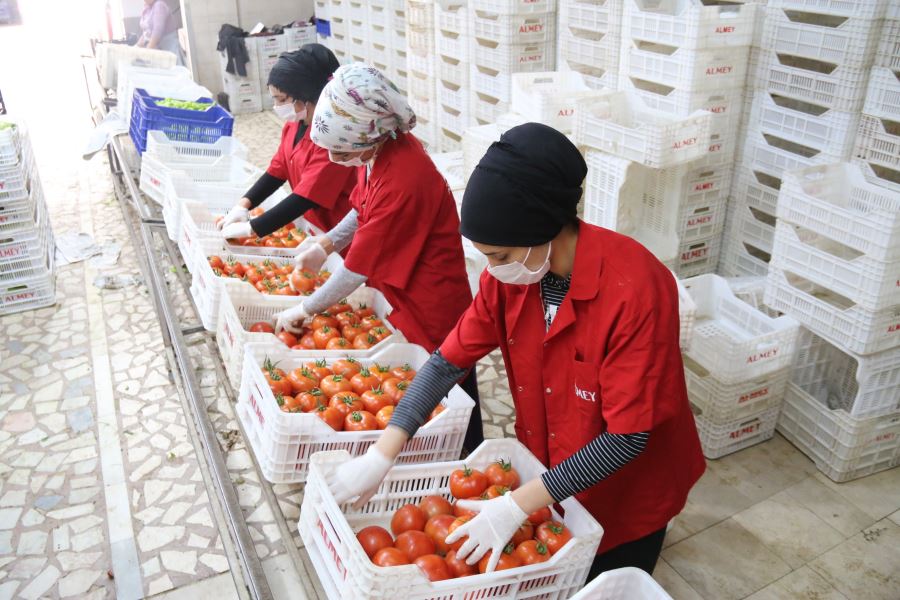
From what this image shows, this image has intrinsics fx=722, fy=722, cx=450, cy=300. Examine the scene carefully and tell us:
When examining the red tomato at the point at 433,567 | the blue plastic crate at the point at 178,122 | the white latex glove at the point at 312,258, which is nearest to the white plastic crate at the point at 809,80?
the white latex glove at the point at 312,258

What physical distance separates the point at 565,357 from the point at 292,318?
4.34 feet

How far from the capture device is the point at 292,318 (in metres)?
2.73

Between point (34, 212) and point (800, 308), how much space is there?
5.00 m

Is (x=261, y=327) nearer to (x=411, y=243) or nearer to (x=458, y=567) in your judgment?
(x=411, y=243)

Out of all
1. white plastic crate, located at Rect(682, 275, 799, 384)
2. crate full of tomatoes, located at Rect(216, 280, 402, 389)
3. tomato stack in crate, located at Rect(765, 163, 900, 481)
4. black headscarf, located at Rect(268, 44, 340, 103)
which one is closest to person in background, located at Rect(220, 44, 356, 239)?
black headscarf, located at Rect(268, 44, 340, 103)

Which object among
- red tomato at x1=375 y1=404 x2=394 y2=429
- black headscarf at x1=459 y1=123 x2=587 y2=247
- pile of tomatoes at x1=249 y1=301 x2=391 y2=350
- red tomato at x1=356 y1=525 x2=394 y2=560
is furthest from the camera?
pile of tomatoes at x1=249 y1=301 x2=391 y2=350

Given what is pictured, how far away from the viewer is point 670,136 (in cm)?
383

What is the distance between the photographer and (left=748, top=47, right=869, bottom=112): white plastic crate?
145 inches

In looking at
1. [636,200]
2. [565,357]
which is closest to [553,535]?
[565,357]

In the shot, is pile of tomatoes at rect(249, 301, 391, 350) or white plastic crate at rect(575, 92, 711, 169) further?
white plastic crate at rect(575, 92, 711, 169)

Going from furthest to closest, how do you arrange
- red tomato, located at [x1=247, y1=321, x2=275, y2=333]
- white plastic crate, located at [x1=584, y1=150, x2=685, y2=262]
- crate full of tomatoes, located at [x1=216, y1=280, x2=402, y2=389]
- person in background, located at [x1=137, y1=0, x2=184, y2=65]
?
person in background, located at [x1=137, y1=0, x2=184, y2=65] → white plastic crate, located at [x1=584, y1=150, x2=685, y2=262] → red tomato, located at [x1=247, y1=321, x2=275, y2=333] → crate full of tomatoes, located at [x1=216, y1=280, x2=402, y2=389]

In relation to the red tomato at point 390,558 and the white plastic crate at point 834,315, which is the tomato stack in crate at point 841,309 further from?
the red tomato at point 390,558

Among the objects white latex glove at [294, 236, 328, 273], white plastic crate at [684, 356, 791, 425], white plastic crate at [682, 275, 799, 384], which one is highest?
white latex glove at [294, 236, 328, 273]

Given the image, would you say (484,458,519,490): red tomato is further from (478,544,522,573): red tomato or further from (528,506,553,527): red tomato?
(478,544,522,573): red tomato
